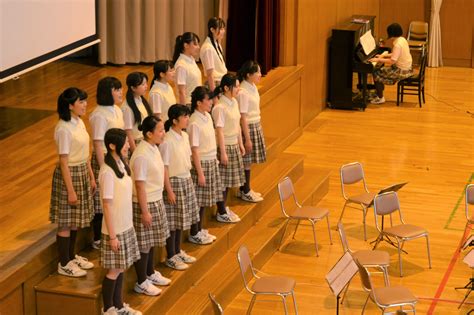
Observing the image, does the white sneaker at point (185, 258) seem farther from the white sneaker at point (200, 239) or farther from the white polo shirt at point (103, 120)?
the white polo shirt at point (103, 120)

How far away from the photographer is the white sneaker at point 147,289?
24.8ft

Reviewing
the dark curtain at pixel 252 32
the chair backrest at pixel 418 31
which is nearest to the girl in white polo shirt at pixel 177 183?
the dark curtain at pixel 252 32

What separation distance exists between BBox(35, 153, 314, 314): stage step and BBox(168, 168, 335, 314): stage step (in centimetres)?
6

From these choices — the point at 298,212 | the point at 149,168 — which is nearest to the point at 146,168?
the point at 149,168

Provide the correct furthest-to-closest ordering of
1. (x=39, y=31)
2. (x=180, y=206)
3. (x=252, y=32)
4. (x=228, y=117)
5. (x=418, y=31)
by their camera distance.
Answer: (x=418, y=31)
(x=252, y=32)
(x=39, y=31)
(x=228, y=117)
(x=180, y=206)

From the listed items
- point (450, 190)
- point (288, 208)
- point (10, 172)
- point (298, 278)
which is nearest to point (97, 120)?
point (10, 172)

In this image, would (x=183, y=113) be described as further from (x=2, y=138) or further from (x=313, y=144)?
(x=313, y=144)

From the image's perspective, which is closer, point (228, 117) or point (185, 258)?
point (185, 258)

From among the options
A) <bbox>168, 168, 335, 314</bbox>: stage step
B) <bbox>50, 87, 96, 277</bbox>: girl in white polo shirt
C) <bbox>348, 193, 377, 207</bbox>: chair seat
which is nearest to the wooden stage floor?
<bbox>168, 168, 335, 314</bbox>: stage step

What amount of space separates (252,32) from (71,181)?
20.2ft

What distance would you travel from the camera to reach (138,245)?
748 cm

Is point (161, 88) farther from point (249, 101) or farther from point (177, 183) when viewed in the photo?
point (249, 101)

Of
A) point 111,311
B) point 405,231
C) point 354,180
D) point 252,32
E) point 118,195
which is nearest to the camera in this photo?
point 118,195

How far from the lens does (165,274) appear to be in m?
8.06
